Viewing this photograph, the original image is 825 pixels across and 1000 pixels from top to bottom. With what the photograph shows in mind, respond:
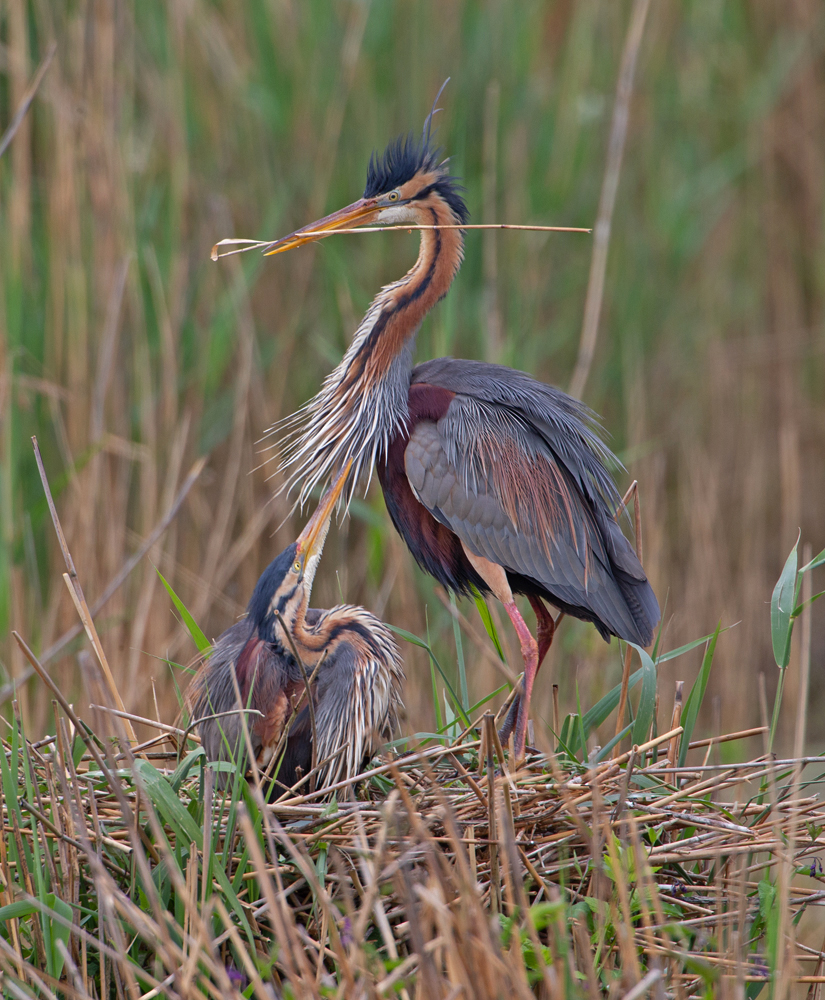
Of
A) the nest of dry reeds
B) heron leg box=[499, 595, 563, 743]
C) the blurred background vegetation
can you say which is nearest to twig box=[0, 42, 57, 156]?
the blurred background vegetation

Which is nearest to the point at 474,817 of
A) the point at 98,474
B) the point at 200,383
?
the point at 98,474

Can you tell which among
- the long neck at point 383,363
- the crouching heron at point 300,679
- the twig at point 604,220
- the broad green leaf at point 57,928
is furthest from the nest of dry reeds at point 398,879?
the twig at point 604,220

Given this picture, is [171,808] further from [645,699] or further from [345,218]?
[345,218]

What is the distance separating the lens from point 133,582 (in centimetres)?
372

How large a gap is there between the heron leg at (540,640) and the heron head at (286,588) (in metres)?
0.59

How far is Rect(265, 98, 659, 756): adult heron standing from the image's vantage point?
8.87 feet

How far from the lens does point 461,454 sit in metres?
2.70

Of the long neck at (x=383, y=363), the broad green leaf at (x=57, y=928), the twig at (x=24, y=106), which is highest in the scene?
the twig at (x=24, y=106)

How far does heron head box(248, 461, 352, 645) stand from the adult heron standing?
371mm

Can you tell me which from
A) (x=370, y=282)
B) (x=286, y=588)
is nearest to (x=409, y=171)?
(x=286, y=588)

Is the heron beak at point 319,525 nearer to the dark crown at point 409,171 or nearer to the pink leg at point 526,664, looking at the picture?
the pink leg at point 526,664

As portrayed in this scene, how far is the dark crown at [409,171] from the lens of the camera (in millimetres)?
2832

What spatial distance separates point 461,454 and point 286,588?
573 mm

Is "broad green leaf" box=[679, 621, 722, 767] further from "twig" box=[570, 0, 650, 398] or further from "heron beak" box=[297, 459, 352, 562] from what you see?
"twig" box=[570, 0, 650, 398]
